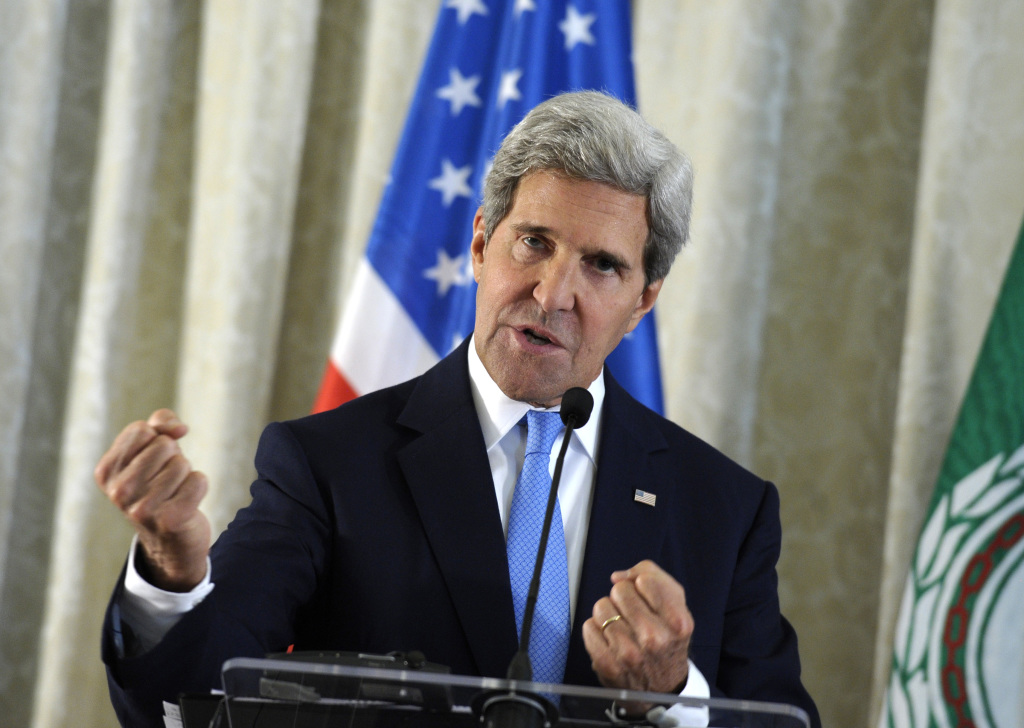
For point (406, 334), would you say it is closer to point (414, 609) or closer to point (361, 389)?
point (361, 389)

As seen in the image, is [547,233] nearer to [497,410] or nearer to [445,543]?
[497,410]

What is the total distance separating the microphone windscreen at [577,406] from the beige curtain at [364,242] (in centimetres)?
178

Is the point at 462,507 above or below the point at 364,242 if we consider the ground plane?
below

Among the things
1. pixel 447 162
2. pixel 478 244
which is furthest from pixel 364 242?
pixel 478 244

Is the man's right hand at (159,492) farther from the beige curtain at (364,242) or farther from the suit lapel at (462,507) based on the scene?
the beige curtain at (364,242)

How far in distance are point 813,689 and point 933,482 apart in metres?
0.73

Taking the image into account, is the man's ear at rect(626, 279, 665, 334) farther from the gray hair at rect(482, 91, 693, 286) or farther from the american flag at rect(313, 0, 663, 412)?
the american flag at rect(313, 0, 663, 412)

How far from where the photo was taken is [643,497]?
199cm

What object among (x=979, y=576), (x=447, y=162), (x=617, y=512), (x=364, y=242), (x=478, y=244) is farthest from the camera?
(x=364, y=242)

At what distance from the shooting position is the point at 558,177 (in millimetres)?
2020

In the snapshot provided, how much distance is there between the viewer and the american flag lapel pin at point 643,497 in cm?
199

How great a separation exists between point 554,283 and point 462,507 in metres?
0.42

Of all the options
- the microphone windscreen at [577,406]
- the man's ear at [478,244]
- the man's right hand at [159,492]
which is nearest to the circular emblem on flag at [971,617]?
the man's ear at [478,244]

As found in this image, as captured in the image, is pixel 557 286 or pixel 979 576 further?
pixel 979 576
